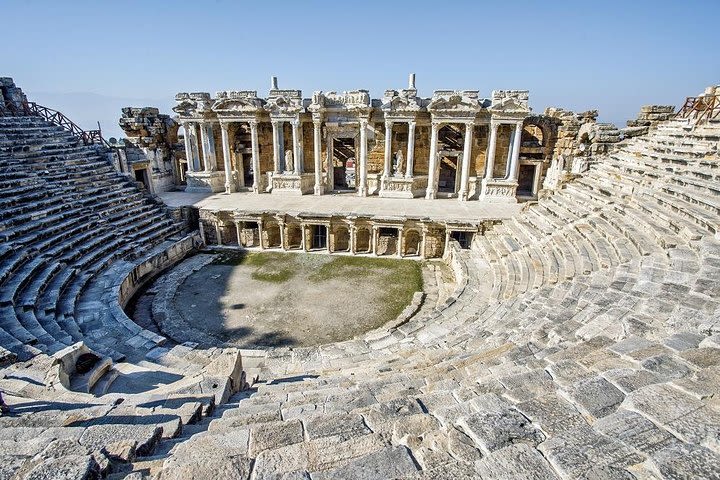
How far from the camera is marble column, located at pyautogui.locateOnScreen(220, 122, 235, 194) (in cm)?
2189

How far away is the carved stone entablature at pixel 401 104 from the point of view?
19995 mm

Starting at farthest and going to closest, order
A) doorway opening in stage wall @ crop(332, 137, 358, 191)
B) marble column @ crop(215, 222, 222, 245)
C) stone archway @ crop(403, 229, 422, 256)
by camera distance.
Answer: doorway opening in stage wall @ crop(332, 137, 358, 191)
marble column @ crop(215, 222, 222, 245)
stone archway @ crop(403, 229, 422, 256)

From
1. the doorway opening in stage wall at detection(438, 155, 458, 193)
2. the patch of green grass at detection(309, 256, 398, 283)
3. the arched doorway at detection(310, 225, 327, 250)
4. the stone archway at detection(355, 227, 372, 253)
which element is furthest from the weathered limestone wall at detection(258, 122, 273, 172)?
the doorway opening in stage wall at detection(438, 155, 458, 193)

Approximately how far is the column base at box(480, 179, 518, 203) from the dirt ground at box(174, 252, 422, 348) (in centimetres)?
704

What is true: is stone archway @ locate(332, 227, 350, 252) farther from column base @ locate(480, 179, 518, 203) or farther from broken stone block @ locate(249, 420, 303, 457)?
broken stone block @ locate(249, 420, 303, 457)

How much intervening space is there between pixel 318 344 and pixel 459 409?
25.2ft

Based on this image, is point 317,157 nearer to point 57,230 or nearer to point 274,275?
point 274,275

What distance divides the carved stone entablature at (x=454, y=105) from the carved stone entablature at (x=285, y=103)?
7.00 meters

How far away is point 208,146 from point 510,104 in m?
17.1

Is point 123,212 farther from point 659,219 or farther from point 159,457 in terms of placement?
point 659,219

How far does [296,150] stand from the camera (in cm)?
2167

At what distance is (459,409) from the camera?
3686 mm

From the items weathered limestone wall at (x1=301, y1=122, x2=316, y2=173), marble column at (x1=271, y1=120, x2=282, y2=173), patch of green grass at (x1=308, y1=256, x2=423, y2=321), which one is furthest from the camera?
weathered limestone wall at (x1=301, y1=122, x2=316, y2=173)

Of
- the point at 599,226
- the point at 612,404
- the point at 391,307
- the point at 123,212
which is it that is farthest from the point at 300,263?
the point at 612,404
